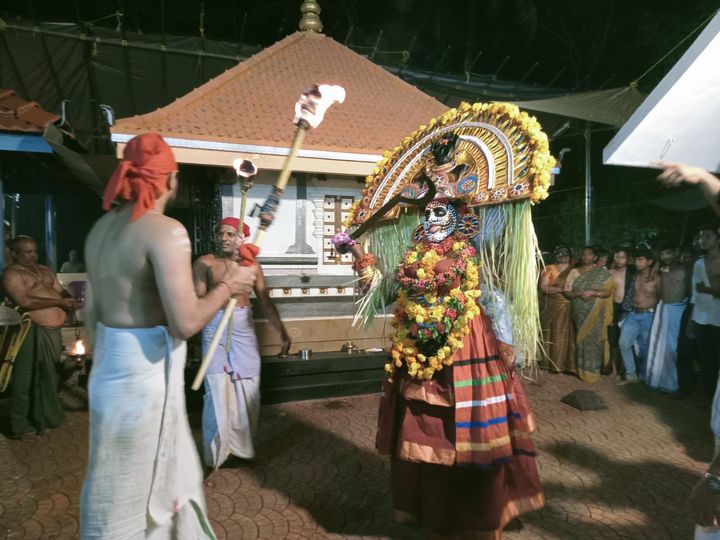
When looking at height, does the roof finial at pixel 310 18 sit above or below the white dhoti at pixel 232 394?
above

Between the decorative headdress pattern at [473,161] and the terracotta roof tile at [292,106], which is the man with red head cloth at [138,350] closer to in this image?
the decorative headdress pattern at [473,161]

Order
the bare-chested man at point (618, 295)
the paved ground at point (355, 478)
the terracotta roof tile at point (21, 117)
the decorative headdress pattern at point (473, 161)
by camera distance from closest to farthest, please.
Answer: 1. the decorative headdress pattern at point (473, 161)
2. the paved ground at point (355, 478)
3. the terracotta roof tile at point (21, 117)
4. the bare-chested man at point (618, 295)

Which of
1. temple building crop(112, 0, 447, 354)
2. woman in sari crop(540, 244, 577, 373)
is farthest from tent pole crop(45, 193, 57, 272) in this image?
woman in sari crop(540, 244, 577, 373)

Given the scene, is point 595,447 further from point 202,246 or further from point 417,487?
point 202,246

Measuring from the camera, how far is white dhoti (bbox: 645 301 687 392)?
22.3ft

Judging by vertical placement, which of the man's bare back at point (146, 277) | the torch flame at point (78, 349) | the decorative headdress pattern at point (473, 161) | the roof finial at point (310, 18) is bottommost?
the torch flame at point (78, 349)

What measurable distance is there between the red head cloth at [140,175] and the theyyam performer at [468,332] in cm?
161

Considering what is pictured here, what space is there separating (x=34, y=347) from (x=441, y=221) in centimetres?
471

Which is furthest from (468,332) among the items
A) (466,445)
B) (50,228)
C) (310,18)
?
(50,228)

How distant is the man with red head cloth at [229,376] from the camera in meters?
4.15

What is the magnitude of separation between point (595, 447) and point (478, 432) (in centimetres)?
277

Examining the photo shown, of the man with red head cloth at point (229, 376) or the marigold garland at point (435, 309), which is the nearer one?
the marigold garland at point (435, 309)

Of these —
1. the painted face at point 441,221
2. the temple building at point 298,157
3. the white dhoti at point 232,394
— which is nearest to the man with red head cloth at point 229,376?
the white dhoti at point 232,394

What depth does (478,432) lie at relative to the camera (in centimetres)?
275
